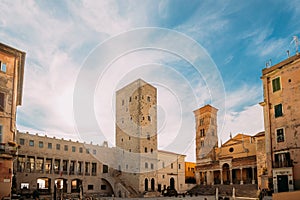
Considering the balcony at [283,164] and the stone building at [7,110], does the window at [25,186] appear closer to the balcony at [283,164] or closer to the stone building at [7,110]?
the stone building at [7,110]

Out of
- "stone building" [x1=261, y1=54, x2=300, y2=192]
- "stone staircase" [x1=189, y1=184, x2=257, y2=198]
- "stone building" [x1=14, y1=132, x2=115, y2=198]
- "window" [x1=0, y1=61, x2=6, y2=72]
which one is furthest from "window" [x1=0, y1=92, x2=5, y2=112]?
"stone staircase" [x1=189, y1=184, x2=257, y2=198]

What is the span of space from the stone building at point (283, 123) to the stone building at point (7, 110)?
2142 cm

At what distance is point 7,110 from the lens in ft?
72.7

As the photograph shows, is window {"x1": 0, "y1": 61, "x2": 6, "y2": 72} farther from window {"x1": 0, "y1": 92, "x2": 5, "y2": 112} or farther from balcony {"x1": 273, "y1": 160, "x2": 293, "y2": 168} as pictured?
balcony {"x1": 273, "y1": 160, "x2": 293, "y2": 168}

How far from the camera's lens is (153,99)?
2089 inches

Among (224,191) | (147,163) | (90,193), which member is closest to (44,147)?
(90,193)

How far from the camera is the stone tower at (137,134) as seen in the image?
152 feet

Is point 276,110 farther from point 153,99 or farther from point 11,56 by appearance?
point 153,99

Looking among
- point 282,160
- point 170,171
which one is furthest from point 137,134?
point 282,160

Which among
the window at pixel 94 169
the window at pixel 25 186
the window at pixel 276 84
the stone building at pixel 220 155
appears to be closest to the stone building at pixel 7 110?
the window at pixel 25 186

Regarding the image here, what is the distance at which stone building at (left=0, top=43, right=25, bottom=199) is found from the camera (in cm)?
2052

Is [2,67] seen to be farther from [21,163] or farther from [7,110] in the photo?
[21,163]

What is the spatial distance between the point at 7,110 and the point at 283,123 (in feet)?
75.2

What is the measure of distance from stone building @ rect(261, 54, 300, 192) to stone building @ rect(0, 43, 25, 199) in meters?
21.4
